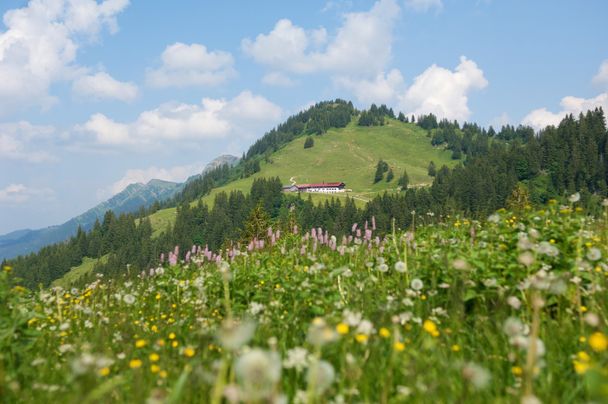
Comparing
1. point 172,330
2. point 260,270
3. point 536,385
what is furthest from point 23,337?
point 536,385

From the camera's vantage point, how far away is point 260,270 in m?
8.66

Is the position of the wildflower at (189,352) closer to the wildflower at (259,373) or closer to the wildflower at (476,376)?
the wildflower at (259,373)

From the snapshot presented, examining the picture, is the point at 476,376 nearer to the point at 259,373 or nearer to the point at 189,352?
the point at 259,373

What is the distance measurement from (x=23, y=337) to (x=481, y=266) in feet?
19.9

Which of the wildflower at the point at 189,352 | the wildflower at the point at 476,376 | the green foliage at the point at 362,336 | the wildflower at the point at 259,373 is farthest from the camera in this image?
the wildflower at the point at 189,352

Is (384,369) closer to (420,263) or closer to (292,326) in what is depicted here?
(292,326)

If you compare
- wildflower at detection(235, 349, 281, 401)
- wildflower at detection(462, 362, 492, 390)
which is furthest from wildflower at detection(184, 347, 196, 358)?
wildflower at detection(462, 362, 492, 390)

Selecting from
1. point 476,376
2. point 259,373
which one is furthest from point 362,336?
point 259,373

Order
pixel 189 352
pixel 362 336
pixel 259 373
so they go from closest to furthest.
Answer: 1. pixel 259 373
2. pixel 362 336
3. pixel 189 352

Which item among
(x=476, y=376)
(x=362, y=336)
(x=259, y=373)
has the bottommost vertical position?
(x=362, y=336)

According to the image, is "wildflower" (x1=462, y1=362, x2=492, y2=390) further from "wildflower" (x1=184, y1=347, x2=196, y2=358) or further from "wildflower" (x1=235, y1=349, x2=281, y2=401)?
"wildflower" (x1=184, y1=347, x2=196, y2=358)

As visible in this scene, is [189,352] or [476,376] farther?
[189,352]

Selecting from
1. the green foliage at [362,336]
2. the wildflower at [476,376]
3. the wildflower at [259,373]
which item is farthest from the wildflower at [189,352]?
the wildflower at [476,376]

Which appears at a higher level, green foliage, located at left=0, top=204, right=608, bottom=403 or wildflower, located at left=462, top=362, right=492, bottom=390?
wildflower, located at left=462, top=362, right=492, bottom=390
